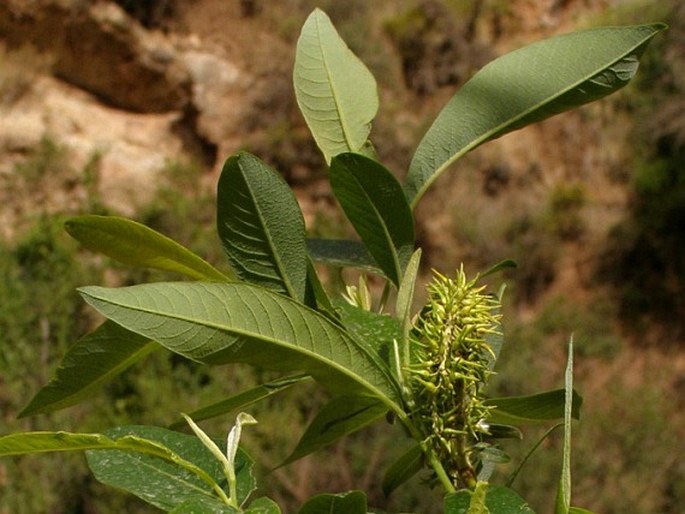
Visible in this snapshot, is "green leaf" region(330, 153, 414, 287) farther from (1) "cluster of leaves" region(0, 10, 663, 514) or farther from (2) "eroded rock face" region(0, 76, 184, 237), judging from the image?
(2) "eroded rock face" region(0, 76, 184, 237)

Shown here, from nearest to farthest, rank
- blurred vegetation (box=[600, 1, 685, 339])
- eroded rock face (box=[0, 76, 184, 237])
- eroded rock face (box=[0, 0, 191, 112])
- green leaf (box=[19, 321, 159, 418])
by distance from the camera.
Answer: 1. green leaf (box=[19, 321, 159, 418])
2. eroded rock face (box=[0, 76, 184, 237])
3. eroded rock face (box=[0, 0, 191, 112])
4. blurred vegetation (box=[600, 1, 685, 339])

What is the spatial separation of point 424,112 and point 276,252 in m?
6.29

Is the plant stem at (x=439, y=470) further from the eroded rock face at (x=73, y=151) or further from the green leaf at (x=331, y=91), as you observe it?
the eroded rock face at (x=73, y=151)

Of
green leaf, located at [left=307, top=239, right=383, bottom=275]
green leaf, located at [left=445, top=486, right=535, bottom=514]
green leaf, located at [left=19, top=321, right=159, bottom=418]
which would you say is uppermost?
green leaf, located at [left=307, top=239, right=383, bottom=275]

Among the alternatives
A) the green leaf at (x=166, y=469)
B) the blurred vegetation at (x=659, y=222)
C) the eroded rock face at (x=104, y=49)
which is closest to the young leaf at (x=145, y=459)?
the green leaf at (x=166, y=469)

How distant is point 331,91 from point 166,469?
0.24 m

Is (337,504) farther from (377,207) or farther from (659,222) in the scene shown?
(659,222)

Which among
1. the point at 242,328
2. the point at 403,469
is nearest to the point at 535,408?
the point at 403,469

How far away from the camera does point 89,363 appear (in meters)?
0.47

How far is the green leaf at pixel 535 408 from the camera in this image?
18.9 inches

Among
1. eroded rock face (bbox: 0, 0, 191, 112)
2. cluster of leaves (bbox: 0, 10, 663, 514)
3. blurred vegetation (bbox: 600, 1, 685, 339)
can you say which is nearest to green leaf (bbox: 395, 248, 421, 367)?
cluster of leaves (bbox: 0, 10, 663, 514)

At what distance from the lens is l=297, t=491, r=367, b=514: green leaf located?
39 cm

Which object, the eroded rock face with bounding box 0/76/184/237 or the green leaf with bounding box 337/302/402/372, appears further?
the eroded rock face with bounding box 0/76/184/237

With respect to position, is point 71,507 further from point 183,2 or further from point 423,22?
point 423,22
